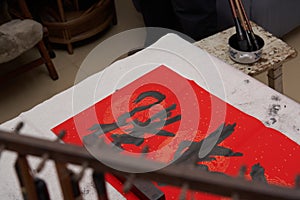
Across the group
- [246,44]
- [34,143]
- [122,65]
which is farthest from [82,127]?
[34,143]

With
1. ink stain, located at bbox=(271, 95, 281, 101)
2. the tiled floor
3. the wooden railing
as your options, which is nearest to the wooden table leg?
ink stain, located at bbox=(271, 95, 281, 101)

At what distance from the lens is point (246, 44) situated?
2.10 m

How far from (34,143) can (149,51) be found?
53.1 inches

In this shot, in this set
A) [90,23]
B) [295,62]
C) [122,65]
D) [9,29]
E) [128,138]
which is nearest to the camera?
[128,138]

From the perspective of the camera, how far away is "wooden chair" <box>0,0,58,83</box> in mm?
2652

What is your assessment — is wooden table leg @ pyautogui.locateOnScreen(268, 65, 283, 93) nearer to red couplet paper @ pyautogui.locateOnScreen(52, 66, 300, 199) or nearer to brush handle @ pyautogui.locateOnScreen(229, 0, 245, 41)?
brush handle @ pyautogui.locateOnScreen(229, 0, 245, 41)

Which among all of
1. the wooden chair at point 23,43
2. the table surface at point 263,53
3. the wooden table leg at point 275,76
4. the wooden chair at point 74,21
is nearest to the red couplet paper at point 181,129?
the table surface at point 263,53

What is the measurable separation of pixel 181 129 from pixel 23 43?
4.24ft

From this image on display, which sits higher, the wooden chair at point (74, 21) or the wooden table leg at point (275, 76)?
the wooden table leg at point (275, 76)

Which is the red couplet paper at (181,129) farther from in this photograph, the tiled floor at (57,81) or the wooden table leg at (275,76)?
the tiled floor at (57,81)

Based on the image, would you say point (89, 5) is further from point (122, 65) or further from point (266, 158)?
point (266, 158)

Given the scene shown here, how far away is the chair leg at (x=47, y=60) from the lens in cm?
286

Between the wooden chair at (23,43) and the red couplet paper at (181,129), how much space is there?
1.01 metres

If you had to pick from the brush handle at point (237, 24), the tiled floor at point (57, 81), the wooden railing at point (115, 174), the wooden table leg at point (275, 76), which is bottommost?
the tiled floor at point (57, 81)
